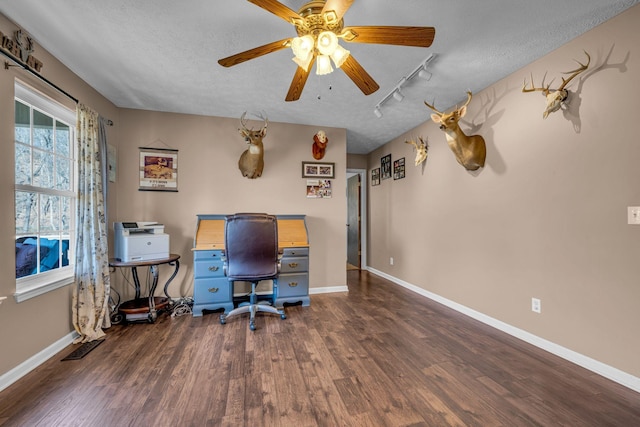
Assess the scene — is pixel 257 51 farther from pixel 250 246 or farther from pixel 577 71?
pixel 577 71

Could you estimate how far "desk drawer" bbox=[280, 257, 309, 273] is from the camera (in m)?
Answer: 3.39

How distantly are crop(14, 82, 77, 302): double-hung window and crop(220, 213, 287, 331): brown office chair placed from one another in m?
1.40

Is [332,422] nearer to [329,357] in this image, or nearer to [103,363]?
[329,357]

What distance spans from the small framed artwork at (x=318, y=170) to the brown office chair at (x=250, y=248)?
1.33 meters

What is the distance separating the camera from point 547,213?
2.27 meters

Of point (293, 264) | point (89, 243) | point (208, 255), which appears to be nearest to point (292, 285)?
point (293, 264)

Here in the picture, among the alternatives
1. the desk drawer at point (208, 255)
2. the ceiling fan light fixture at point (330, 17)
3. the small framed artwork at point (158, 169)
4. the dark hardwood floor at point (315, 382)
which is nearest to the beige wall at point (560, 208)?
the dark hardwood floor at point (315, 382)

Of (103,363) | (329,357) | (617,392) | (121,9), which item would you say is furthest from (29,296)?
(617,392)

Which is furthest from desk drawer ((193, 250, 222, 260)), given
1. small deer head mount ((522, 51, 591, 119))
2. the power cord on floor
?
small deer head mount ((522, 51, 591, 119))

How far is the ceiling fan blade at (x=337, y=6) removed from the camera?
1.33 m

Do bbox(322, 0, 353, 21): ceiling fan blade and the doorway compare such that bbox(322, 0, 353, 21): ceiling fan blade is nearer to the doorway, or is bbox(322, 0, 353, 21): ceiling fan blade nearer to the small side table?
the small side table

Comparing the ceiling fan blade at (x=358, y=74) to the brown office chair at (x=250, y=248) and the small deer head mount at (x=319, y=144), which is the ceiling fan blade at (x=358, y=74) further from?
the small deer head mount at (x=319, y=144)

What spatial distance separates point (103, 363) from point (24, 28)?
255 centimetres

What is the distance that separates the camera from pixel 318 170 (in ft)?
13.0
